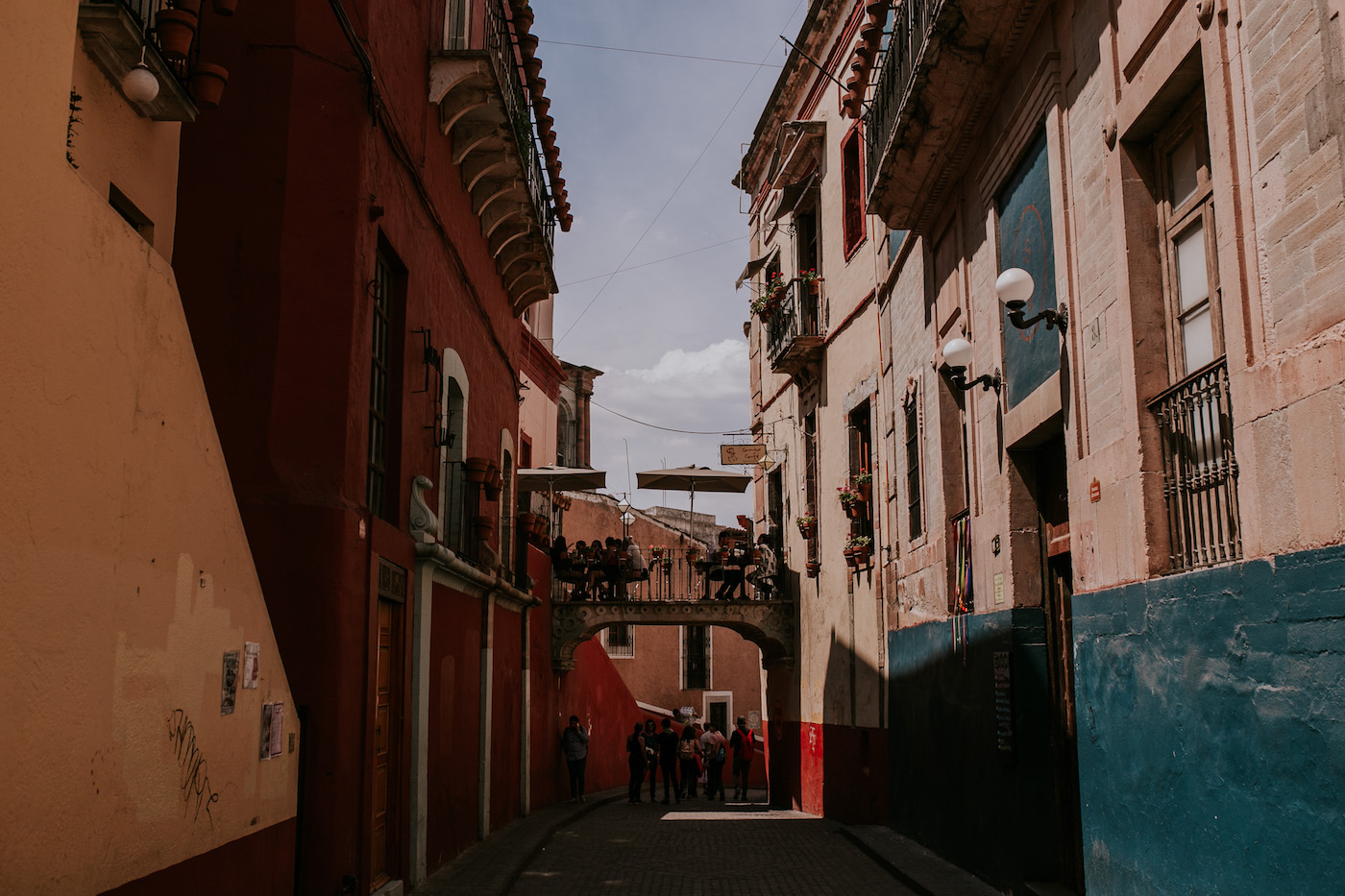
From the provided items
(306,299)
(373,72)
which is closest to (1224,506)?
(306,299)

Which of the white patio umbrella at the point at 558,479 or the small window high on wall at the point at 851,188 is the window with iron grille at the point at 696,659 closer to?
the white patio umbrella at the point at 558,479

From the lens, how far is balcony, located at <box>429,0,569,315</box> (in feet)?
38.1

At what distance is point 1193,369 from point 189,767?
18.3 ft

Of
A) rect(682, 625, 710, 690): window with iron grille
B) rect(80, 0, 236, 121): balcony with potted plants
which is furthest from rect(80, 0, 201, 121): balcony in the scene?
rect(682, 625, 710, 690): window with iron grille

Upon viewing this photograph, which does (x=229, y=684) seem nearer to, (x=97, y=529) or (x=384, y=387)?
(x=97, y=529)

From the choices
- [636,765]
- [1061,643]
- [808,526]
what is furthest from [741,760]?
[1061,643]

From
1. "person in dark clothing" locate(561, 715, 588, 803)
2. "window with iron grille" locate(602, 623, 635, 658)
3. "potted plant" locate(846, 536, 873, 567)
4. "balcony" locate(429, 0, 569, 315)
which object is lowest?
"person in dark clothing" locate(561, 715, 588, 803)

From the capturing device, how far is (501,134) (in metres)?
12.6

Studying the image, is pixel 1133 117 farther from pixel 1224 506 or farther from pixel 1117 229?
pixel 1224 506

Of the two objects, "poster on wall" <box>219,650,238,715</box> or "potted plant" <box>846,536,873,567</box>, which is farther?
"potted plant" <box>846,536,873,567</box>

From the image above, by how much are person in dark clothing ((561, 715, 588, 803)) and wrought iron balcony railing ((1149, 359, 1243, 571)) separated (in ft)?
49.8

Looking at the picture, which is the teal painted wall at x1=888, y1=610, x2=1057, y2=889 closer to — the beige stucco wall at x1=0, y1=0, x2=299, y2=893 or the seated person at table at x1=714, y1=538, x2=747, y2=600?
the beige stucco wall at x1=0, y1=0, x2=299, y2=893

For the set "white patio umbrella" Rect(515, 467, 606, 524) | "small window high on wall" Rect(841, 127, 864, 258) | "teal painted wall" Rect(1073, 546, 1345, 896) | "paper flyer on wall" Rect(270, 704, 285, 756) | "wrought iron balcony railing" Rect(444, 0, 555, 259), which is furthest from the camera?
"white patio umbrella" Rect(515, 467, 606, 524)

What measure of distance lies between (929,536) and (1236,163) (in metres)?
7.47
